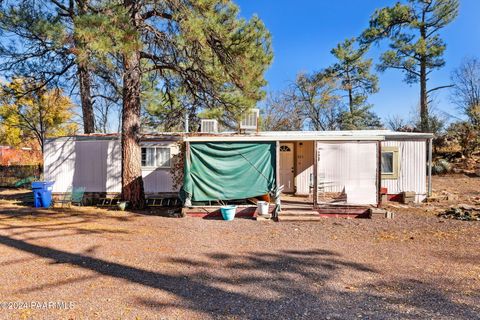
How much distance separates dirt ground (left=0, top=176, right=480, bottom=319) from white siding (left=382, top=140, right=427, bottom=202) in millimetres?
3551

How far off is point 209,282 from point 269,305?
956 millimetres

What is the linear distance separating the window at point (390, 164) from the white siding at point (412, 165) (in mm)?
125

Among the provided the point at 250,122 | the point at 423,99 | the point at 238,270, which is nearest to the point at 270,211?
the point at 250,122

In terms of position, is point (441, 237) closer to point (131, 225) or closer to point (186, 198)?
point (186, 198)

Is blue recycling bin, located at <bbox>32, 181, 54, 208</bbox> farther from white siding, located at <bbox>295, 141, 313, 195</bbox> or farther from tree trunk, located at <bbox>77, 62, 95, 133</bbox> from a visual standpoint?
white siding, located at <bbox>295, 141, 313, 195</bbox>

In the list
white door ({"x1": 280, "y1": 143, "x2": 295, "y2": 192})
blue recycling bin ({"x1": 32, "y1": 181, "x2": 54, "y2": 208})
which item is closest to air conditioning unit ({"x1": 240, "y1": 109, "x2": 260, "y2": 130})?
white door ({"x1": 280, "y1": 143, "x2": 295, "y2": 192})

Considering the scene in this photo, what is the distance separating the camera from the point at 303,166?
39.3ft

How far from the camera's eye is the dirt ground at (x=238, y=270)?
323 centimetres

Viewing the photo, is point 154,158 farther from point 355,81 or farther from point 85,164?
point 355,81

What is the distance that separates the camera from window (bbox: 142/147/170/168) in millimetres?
→ 11273

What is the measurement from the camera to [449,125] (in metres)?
20.7

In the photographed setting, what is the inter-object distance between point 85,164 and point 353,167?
9.11 metres

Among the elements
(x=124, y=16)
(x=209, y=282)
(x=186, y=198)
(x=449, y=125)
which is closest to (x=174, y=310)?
(x=209, y=282)

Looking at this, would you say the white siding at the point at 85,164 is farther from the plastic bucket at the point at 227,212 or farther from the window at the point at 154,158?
the plastic bucket at the point at 227,212
